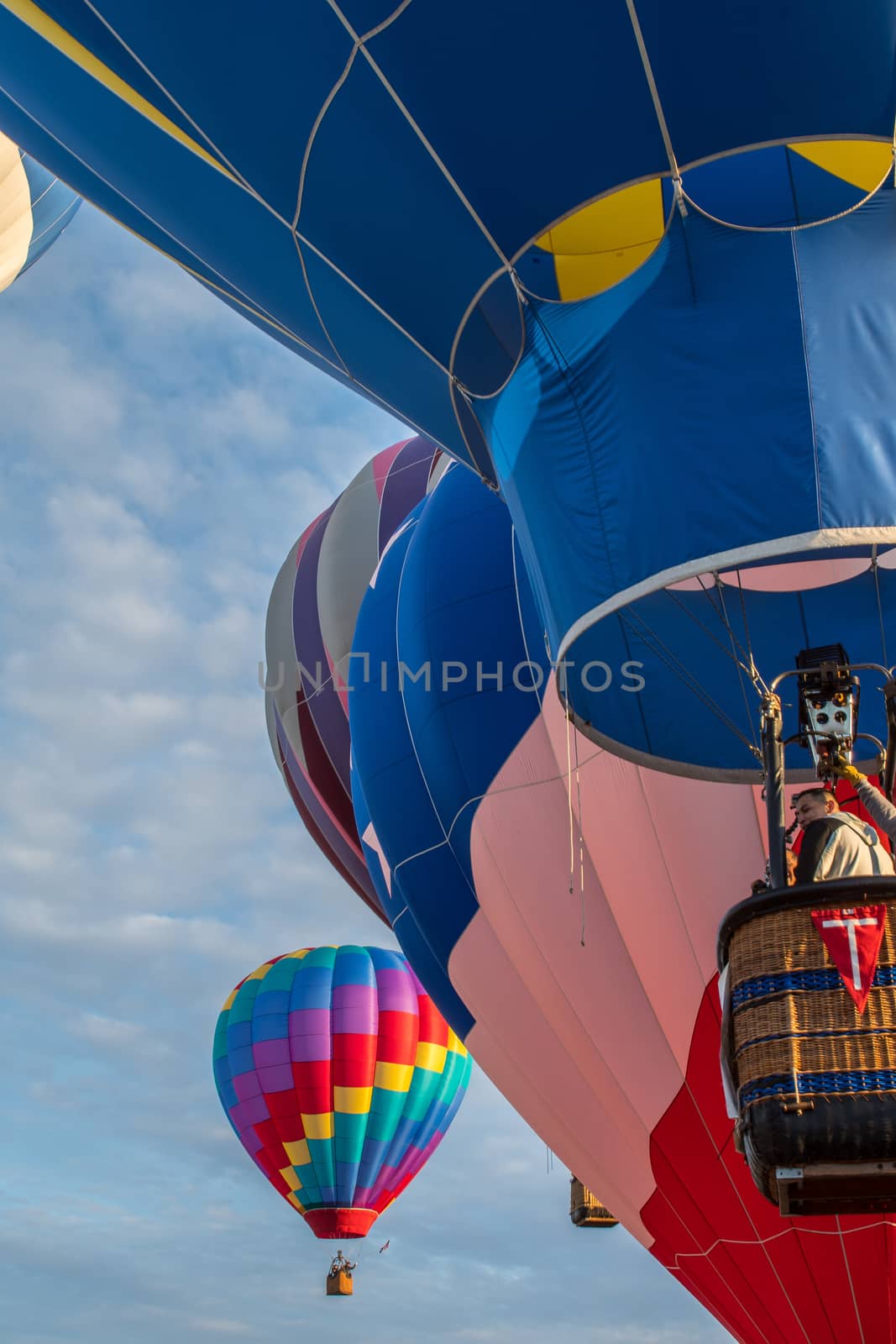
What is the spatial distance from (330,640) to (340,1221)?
20.0ft

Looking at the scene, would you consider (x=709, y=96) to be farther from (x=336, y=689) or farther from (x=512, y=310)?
(x=336, y=689)

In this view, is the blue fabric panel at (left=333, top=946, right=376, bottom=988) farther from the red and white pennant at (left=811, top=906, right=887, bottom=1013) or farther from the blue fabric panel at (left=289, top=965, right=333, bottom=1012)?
the red and white pennant at (left=811, top=906, right=887, bottom=1013)

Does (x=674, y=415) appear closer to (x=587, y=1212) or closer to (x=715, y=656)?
(x=715, y=656)

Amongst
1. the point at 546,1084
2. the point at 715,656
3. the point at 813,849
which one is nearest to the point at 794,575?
the point at 715,656

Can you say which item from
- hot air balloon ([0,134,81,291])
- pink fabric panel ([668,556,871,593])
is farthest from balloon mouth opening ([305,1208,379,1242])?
pink fabric panel ([668,556,871,593])

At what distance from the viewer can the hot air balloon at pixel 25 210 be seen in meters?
10.7

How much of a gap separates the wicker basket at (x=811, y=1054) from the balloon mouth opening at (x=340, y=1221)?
11958 mm

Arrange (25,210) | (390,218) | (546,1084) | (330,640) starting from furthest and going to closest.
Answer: (330,640) → (25,210) → (546,1084) → (390,218)

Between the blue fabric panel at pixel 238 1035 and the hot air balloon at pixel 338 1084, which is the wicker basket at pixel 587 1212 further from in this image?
the blue fabric panel at pixel 238 1035

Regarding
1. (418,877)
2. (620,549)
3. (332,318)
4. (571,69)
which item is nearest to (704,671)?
(620,549)

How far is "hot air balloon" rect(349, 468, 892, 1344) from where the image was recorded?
625 centimetres

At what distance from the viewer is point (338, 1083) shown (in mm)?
13953

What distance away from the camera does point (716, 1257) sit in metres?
6.57

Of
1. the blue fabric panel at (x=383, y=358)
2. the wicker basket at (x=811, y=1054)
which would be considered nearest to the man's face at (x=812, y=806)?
the wicker basket at (x=811, y=1054)
